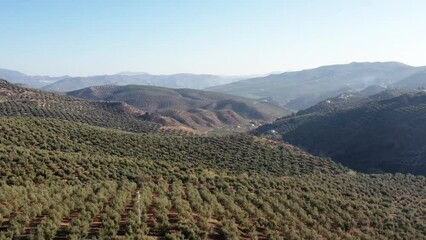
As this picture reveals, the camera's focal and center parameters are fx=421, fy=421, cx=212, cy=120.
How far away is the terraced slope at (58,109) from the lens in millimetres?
87412

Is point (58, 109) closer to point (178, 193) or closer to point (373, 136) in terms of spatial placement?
point (373, 136)

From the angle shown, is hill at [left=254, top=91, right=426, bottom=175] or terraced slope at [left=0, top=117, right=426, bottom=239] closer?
terraced slope at [left=0, top=117, right=426, bottom=239]

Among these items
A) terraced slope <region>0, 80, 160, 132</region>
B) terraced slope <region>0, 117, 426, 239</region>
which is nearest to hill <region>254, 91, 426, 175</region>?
terraced slope <region>0, 117, 426, 239</region>

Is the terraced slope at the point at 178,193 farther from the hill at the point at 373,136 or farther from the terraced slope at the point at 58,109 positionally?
the terraced slope at the point at 58,109

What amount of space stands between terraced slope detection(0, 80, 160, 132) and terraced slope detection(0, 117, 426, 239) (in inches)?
1394

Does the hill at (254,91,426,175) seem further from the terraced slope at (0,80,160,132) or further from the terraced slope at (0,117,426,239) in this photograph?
the terraced slope at (0,80,160,132)

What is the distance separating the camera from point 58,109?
96125 millimetres

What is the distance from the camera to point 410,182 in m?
48.6

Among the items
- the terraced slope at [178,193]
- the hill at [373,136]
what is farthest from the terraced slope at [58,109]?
the hill at [373,136]

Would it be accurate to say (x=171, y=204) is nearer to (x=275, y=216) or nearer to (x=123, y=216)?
(x=123, y=216)

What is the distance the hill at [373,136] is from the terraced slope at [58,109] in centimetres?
3877

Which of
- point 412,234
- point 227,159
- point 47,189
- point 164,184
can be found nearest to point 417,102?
point 227,159

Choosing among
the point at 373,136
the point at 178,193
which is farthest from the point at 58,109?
the point at 178,193

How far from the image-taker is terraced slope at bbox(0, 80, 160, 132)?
8741cm
